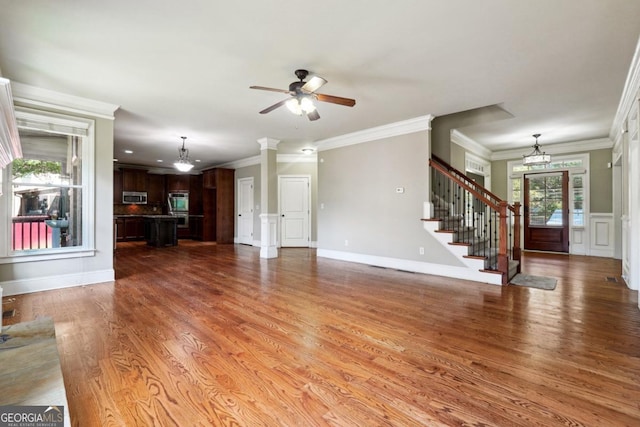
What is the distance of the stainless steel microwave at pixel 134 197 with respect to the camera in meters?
9.69

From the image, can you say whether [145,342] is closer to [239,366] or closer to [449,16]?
[239,366]

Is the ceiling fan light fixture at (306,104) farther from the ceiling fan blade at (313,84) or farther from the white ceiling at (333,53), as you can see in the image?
the white ceiling at (333,53)

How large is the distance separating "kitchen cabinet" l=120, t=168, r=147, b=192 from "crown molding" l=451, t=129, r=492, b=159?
31.6 ft

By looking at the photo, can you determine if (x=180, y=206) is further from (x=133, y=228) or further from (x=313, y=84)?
(x=313, y=84)

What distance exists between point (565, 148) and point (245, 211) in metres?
8.74

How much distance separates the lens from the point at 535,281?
4.40 meters

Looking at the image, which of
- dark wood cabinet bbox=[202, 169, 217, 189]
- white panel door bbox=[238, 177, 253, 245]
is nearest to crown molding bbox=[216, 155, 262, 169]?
white panel door bbox=[238, 177, 253, 245]

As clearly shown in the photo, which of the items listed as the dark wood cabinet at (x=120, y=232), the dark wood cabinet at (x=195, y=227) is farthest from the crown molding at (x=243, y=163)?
the dark wood cabinet at (x=120, y=232)

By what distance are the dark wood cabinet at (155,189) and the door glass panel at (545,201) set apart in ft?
37.7

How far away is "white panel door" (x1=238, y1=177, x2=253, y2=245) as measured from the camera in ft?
29.9

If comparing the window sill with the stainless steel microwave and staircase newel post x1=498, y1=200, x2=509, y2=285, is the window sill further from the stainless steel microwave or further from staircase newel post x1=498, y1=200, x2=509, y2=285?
the stainless steel microwave

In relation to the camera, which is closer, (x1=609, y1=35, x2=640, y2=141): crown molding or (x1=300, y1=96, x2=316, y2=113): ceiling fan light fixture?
(x1=609, y1=35, x2=640, y2=141): crown molding

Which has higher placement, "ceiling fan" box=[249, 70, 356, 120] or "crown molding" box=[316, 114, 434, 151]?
"crown molding" box=[316, 114, 434, 151]

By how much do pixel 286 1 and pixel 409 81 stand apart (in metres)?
1.90
